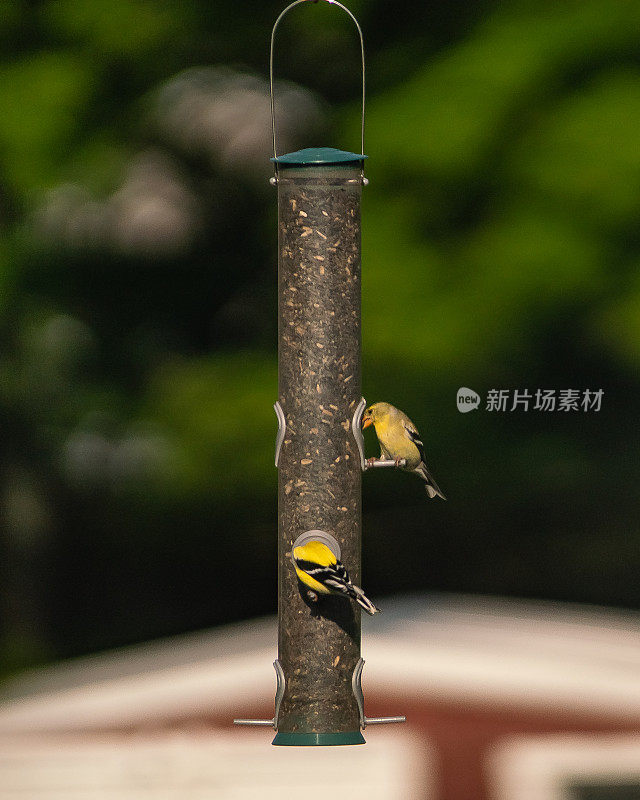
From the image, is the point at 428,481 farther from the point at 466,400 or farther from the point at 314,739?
the point at 466,400

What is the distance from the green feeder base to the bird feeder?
0.03 metres

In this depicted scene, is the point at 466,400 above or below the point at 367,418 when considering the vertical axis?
above

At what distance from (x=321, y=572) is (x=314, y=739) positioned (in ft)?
1.51

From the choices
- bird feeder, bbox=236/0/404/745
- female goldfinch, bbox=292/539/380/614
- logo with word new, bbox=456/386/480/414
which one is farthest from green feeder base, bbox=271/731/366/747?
logo with word new, bbox=456/386/480/414

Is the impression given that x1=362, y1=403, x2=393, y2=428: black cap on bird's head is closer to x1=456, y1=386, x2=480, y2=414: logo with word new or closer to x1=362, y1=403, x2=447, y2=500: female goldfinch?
x1=362, y1=403, x2=447, y2=500: female goldfinch

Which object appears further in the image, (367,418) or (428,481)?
(428,481)

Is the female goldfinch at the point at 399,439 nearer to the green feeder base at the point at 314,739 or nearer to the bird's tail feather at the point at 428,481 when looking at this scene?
the bird's tail feather at the point at 428,481

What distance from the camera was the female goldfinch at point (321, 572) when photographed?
280cm

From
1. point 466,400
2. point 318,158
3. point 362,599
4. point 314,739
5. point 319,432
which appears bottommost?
point 314,739

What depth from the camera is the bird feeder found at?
306cm

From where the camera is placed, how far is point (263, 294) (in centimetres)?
690

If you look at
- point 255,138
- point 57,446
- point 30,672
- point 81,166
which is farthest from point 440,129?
point 30,672

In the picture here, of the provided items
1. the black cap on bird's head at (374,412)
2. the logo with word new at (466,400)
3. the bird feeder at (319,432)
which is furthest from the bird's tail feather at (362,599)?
the logo with word new at (466,400)

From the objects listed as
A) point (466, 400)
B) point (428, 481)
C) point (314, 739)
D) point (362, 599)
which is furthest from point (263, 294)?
point (362, 599)
